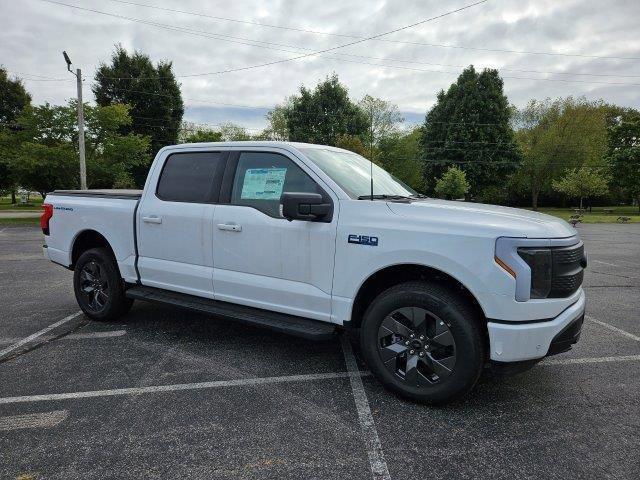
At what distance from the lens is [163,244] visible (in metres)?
4.43

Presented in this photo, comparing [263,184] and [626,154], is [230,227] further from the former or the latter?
[626,154]

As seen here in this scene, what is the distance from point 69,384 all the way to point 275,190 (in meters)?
2.25

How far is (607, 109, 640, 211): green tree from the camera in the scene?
39.3 metres

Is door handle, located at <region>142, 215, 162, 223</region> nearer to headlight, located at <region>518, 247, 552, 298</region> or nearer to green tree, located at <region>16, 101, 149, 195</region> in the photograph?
headlight, located at <region>518, 247, 552, 298</region>

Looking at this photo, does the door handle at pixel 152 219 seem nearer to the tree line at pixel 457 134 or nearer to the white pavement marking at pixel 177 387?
the white pavement marking at pixel 177 387

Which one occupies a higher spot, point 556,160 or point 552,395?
point 556,160

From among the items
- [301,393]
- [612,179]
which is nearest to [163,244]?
[301,393]

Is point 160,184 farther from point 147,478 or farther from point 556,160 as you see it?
point 556,160

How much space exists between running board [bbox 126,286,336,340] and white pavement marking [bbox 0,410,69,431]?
1364mm

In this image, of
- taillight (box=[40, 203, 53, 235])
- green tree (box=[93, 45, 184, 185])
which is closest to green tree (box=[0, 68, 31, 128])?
green tree (box=[93, 45, 184, 185])

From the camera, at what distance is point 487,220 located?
3018 mm

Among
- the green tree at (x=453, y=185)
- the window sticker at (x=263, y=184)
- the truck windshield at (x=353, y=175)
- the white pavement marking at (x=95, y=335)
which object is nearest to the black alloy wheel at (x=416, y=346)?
the truck windshield at (x=353, y=175)

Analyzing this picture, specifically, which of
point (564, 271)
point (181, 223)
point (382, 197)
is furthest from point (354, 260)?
point (181, 223)

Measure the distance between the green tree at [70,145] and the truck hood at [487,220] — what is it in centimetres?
2144
